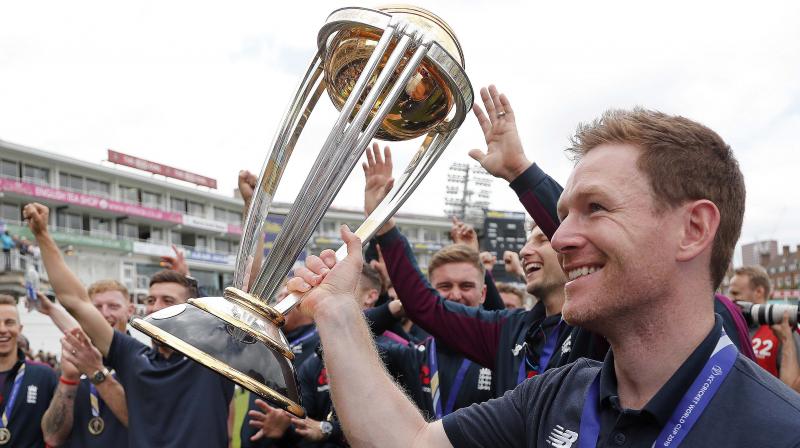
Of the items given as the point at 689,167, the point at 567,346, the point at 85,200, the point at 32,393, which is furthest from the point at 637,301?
the point at 85,200

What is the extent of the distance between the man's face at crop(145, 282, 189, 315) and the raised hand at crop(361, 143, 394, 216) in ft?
5.53

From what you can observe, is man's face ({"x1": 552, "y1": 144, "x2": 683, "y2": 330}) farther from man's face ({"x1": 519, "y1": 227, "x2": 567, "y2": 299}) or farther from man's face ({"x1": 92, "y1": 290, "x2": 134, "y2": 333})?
man's face ({"x1": 92, "y1": 290, "x2": 134, "y2": 333})

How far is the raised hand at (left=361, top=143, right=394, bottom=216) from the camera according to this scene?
2.75 m

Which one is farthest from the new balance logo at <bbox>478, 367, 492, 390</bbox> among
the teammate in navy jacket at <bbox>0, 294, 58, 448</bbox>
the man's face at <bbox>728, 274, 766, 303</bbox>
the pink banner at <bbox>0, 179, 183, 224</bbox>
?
the pink banner at <bbox>0, 179, 183, 224</bbox>

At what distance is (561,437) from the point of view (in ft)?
5.05

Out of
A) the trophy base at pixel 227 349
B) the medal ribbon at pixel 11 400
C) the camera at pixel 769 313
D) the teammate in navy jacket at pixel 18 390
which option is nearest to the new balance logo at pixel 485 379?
the camera at pixel 769 313

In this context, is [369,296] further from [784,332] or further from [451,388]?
[784,332]

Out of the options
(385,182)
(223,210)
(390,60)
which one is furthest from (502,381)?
(223,210)

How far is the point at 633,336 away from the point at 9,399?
190 inches

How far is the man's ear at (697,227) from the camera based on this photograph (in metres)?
1.50

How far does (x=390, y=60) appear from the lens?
1702 millimetres

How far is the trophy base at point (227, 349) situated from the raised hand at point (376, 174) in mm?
1124

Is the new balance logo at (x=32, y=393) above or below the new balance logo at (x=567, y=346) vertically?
below

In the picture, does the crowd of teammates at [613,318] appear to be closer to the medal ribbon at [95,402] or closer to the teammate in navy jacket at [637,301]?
the teammate in navy jacket at [637,301]
